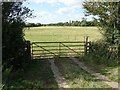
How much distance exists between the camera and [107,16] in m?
10.2

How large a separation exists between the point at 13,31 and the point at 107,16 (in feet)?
20.4

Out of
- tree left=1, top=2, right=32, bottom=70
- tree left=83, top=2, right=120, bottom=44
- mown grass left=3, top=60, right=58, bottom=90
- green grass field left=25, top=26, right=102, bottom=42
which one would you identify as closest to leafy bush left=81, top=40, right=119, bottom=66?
tree left=83, top=2, right=120, bottom=44

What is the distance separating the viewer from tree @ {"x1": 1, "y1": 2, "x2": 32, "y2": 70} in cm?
605

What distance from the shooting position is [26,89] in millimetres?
5180

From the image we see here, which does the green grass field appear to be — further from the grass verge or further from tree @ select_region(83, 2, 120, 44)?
the grass verge

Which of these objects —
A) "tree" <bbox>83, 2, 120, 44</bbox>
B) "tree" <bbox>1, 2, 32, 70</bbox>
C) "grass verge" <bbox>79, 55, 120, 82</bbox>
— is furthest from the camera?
"tree" <bbox>83, 2, 120, 44</bbox>

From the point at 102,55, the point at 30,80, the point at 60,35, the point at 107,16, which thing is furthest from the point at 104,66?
the point at 60,35

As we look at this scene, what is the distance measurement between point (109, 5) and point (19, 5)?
5.51 meters

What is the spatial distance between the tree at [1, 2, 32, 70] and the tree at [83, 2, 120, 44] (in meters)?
4.69

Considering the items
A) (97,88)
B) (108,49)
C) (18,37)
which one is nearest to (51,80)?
(97,88)

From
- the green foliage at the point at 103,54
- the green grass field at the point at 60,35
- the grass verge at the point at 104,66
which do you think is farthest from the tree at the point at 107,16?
the green grass field at the point at 60,35

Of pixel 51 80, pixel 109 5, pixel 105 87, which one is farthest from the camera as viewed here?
pixel 109 5

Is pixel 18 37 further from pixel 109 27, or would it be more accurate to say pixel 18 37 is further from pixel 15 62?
pixel 109 27

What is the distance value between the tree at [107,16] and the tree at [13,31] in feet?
15.4
